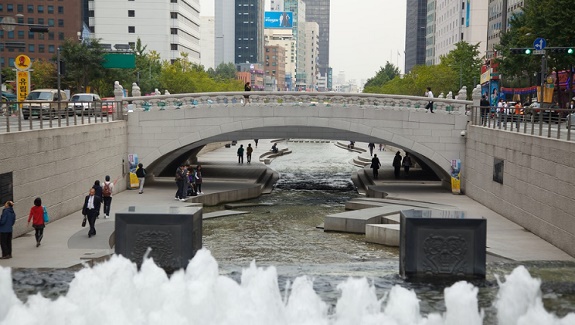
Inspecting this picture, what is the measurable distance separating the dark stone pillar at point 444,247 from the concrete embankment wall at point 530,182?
4.50 meters

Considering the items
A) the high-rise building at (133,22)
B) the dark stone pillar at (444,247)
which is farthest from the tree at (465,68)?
the dark stone pillar at (444,247)

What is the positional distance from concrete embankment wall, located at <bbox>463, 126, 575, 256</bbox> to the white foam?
5.18 meters

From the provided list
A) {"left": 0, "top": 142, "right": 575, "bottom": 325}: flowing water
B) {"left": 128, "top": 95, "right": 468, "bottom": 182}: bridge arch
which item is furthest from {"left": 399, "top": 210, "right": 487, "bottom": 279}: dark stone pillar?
{"left": 128, "top": 95, "right": 468, "bottom": 182}: bridge arch

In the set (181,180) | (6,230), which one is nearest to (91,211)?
(6,230)

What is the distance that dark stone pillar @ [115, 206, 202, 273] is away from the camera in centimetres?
1878

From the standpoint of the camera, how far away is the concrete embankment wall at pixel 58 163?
78.9ft

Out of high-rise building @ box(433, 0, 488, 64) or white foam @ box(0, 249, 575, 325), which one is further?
high-rise building @ box(433, 0, 488, 64)

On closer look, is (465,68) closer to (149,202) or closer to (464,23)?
(464,23)

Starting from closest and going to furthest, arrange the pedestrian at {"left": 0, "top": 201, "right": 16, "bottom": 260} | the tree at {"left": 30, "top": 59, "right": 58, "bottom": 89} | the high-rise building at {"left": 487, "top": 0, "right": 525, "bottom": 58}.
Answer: the pedestrian at {"left": 0, "top": 201, "right": 16, "bottom": 260} < the tree at {"left": 30, "top": 59, "right": 58, "bottom": 89} < the high-rise building at {"left": 487, "top": 0, "right": 525, "bottom": 58}

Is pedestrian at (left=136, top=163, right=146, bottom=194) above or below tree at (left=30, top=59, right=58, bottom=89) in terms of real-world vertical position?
below

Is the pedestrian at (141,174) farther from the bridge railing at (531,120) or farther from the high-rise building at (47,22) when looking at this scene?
the high-rise building at (47,22)

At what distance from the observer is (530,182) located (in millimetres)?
26344

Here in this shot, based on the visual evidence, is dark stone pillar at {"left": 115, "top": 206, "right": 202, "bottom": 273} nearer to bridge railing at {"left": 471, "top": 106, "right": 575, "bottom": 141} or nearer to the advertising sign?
bridge railing at {"left": 471, "top": 106, "right": 575, "bottom": 141}

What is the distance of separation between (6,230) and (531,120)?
18.1m
